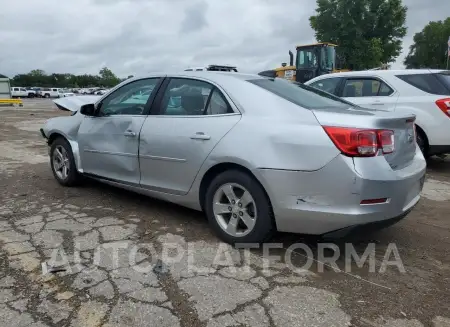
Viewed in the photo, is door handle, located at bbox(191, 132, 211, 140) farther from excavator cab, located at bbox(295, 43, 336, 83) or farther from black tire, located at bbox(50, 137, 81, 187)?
excavator cab, located at bbox(295, 43, 336, 83)

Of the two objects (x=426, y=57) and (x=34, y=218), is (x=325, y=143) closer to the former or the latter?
(x=34, y=218)

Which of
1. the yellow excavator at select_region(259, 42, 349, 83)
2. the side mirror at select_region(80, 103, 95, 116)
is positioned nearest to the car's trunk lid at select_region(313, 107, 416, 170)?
the side mirror at select_region(80, 103, 95, 116)

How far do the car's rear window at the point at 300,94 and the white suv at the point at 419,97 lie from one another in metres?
3.22

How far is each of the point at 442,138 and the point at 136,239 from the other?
5.00m

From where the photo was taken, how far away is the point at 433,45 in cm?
6581

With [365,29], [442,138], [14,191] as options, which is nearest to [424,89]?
[442,138]

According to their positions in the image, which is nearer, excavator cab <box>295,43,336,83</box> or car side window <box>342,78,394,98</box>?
car side window <box>342,78,394,98</box>

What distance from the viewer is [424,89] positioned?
21.6 ft

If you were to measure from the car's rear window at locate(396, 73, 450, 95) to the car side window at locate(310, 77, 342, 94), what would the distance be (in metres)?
1.36

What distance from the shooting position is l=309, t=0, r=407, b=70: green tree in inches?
1391

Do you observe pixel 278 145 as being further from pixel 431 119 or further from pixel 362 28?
pixel 362 28

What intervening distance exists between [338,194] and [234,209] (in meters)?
0.91

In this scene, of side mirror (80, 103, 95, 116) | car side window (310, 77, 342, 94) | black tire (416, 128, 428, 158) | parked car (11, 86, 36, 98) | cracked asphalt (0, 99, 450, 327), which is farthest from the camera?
parked car (11, 86, 36, 98)

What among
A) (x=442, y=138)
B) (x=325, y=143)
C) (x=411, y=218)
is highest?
(x=325, y=143)
